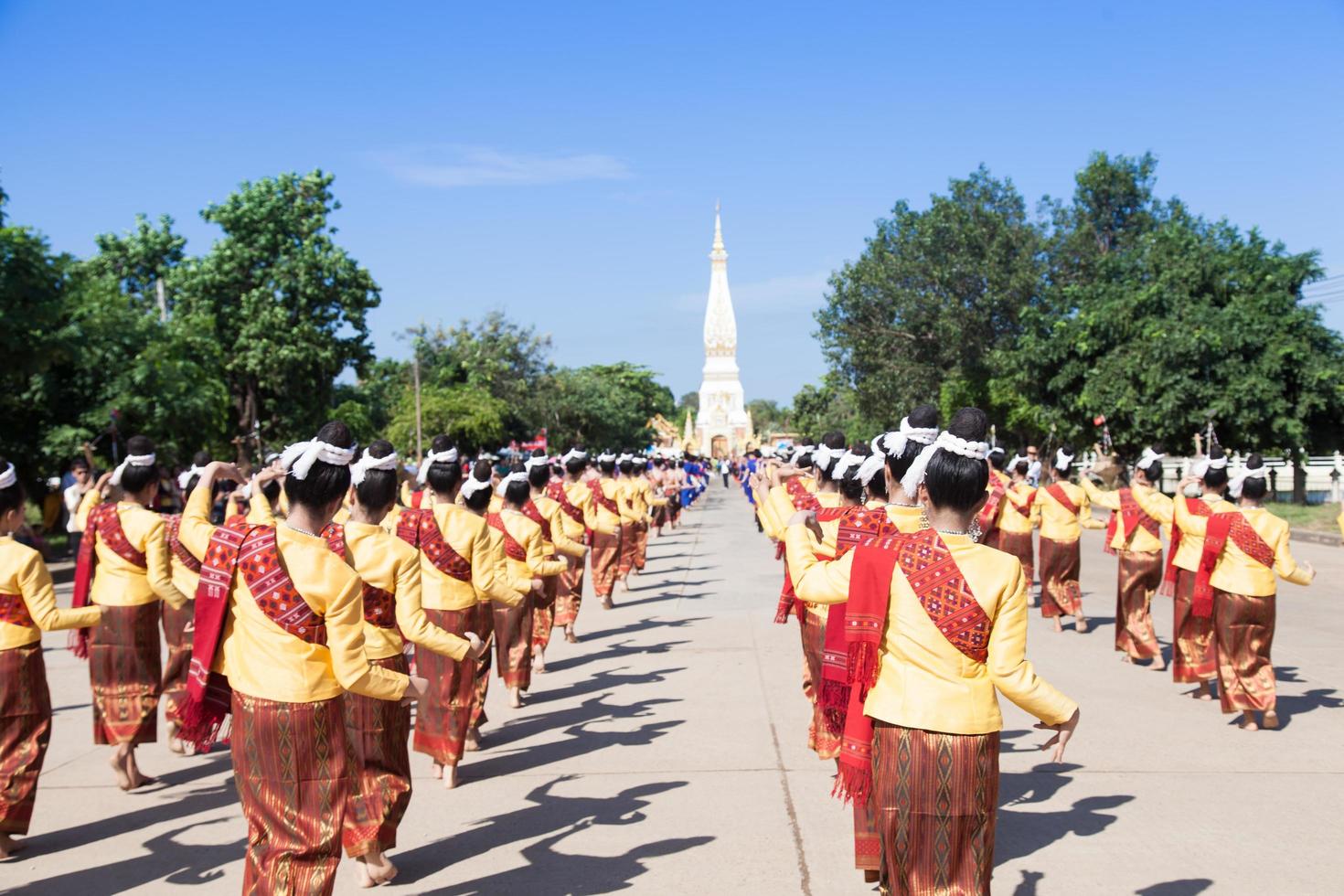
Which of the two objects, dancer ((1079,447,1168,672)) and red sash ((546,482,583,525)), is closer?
dancer ((1079,447,1168,672))

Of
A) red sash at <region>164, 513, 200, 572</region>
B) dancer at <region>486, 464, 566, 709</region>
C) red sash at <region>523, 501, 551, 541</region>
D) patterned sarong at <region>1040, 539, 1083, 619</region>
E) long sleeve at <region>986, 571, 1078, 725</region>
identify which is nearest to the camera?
long sleeve at <region>986, 571, 1078, 725</region>

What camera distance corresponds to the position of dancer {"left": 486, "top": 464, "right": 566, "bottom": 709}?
8.41 m

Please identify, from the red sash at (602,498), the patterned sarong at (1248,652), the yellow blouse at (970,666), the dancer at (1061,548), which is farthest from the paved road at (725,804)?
the red sash at (602,498)

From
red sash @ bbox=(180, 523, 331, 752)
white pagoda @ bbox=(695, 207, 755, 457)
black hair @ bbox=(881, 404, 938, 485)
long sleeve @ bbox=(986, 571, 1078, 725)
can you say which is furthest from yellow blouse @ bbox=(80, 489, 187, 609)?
white pagoda @ bbox=(695, 207, 755, 457)

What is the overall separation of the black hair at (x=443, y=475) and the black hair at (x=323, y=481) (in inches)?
95.7

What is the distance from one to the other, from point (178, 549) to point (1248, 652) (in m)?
6.70

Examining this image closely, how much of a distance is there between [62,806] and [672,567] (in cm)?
1320

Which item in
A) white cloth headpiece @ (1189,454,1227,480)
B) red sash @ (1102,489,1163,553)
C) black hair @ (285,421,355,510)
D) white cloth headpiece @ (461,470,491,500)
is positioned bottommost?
red sash @ (1102,489,1163,553)

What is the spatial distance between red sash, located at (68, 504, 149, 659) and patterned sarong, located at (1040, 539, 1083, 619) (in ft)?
27.3

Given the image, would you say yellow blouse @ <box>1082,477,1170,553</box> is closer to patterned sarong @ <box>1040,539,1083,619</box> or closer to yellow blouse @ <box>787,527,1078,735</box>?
patterned sarong @ <box>1040,539,1083,619</box>

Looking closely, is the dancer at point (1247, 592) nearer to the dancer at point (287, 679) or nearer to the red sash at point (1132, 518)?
the red sash at point (1132, 518)

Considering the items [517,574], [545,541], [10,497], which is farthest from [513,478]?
[10,497]

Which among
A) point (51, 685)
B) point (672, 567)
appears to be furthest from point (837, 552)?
point (672, 567)

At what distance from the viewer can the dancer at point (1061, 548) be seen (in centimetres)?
1146
